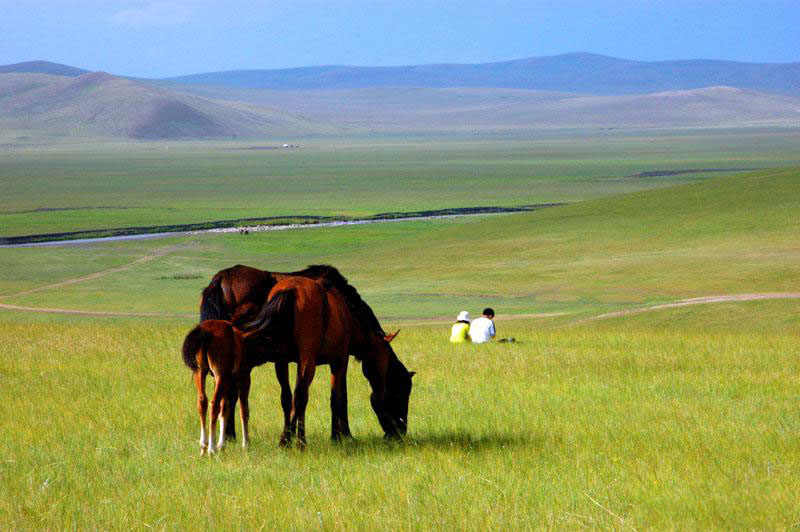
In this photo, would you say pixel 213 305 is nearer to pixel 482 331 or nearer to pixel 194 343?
pixel 194 343

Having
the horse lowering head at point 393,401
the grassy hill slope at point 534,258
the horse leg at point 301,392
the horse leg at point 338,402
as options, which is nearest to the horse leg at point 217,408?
the horse leg at point 301,392

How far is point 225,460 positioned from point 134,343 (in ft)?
36.7

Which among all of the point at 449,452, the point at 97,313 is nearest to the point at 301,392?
the point at 449,452

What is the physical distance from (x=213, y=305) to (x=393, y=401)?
78.7 inches

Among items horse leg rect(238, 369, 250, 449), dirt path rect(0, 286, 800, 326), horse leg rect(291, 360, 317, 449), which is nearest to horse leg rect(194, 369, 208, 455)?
horse leg rect(238, 369, 250, 449)

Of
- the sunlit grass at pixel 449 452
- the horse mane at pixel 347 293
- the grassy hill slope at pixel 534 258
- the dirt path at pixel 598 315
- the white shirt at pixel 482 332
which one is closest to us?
the sunlit grass at pixel 449 452

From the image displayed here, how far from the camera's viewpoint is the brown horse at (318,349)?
10.1m

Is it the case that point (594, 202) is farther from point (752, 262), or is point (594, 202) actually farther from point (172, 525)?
point (172, 525)

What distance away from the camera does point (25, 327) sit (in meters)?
24.4

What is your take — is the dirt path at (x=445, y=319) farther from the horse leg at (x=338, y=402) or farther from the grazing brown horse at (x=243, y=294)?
the horse leg at (x=338, y=402)

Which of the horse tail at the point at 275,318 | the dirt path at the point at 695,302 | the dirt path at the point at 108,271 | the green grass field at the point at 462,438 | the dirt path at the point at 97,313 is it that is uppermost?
the horse tail at the point at 275,318

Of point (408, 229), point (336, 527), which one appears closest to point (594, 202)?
point (408, 229)

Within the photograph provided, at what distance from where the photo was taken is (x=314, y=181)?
428ft

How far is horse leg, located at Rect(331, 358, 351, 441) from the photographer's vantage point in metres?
10.6
